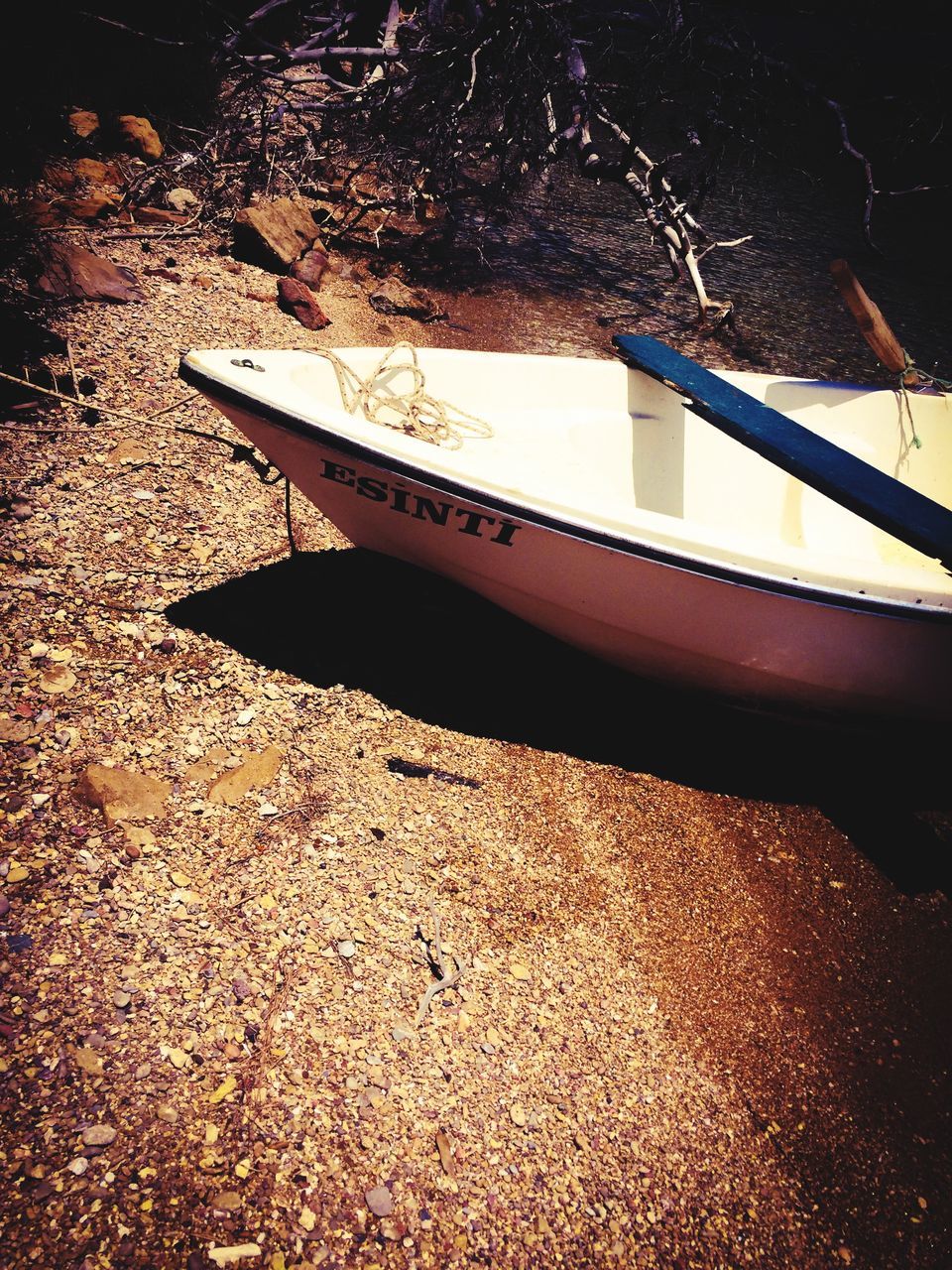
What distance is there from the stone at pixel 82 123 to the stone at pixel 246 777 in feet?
19.3

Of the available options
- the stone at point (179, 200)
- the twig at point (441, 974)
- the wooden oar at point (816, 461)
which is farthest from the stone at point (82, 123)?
the twig at point (441, 974)

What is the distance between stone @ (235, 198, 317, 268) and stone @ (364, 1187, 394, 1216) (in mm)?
5660

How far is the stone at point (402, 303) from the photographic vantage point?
213 inches

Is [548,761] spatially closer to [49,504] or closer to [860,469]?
[860,469]

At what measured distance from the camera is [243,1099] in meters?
1.74

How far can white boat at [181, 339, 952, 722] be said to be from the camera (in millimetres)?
2322

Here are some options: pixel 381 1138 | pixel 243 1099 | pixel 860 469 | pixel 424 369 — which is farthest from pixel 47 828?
pixel 860 469

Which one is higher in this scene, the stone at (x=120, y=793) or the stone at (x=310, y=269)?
the stone at (x=310, y=269)

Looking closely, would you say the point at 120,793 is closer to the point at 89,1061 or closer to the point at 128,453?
the point at 89,1061

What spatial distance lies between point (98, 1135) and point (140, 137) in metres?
6.80

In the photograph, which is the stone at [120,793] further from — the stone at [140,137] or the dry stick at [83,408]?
the stone at [140,137]

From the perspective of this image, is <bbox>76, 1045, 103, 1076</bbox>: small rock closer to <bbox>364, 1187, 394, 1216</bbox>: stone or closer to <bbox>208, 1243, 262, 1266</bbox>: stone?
<bbox>208, 1243, 262, 1266</bbox>: stone

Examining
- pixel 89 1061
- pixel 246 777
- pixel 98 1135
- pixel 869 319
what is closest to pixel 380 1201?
pixel 98 1135

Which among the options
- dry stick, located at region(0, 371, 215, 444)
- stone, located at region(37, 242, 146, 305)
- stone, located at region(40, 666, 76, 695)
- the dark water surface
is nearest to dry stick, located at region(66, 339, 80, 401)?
dry stick, located at region(0, 371, 215, 444)
